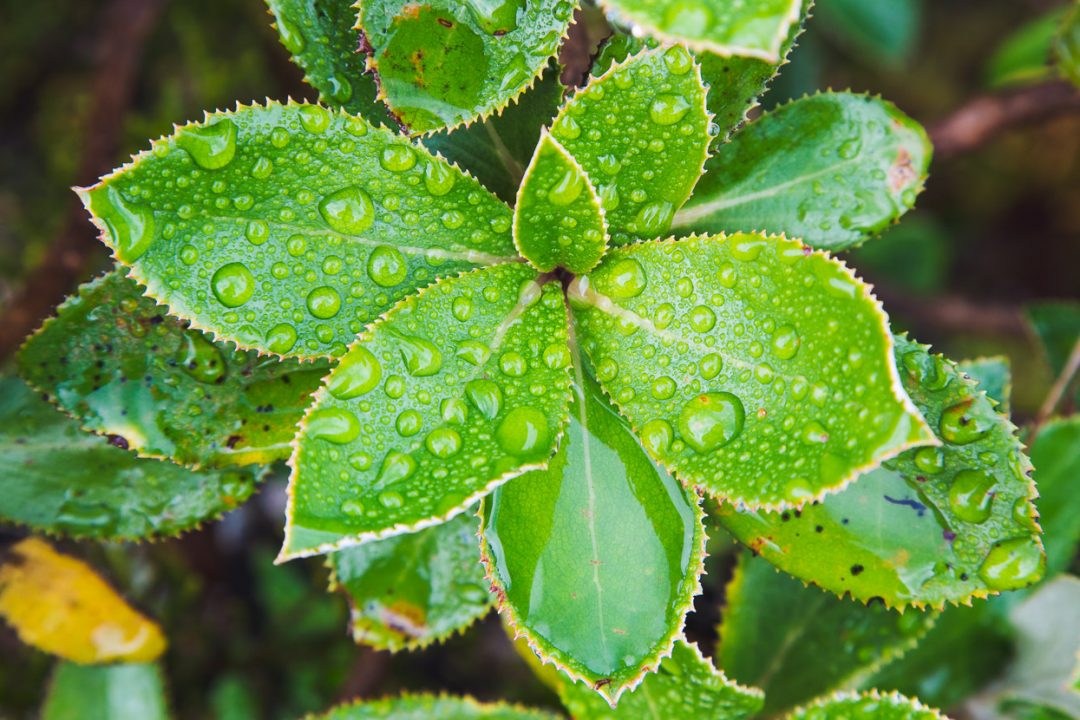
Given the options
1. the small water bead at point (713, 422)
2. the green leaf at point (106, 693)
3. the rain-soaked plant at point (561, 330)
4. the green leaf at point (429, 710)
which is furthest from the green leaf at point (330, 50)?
the green leaf at point (106, 693)

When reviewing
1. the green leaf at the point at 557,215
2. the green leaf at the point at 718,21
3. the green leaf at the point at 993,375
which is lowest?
the green leaf at the point at 993,375

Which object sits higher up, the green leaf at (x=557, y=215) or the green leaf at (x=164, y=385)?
the green leaf at (x=557, y=215)

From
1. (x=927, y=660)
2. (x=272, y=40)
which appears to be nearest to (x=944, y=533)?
(x=927, y=660)

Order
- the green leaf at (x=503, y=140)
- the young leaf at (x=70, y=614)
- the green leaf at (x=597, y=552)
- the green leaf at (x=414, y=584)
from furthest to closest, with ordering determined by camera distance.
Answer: the young leaf at (x=70, y=614), the green leaf at (x=414, y=584), the green leaf at (x=503, y=140), the green leaf at (x=597, y=552)

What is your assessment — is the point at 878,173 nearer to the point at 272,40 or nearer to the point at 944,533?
the point at 944,533


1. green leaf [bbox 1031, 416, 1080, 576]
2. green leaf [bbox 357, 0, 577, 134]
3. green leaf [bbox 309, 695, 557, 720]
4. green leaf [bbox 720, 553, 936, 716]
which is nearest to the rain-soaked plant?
green leaf [bbox 357, 0, 577, 134]

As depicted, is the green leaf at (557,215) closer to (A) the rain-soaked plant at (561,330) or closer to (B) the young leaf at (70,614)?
(A) the rain-soaked plant at (561,330)

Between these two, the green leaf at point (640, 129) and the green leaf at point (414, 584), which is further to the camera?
the green leaf at point (414, 584)
